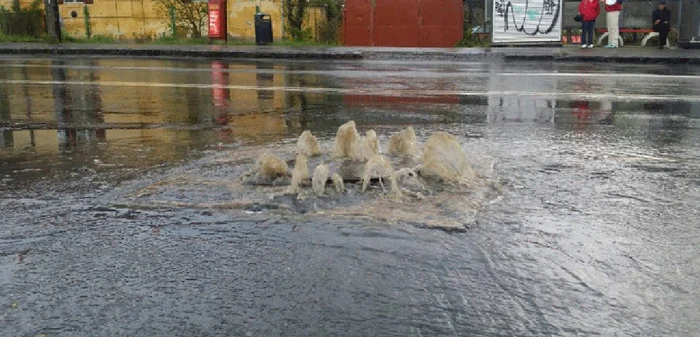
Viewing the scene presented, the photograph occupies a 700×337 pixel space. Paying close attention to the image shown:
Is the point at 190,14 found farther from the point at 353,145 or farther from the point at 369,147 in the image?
the point at 369,147

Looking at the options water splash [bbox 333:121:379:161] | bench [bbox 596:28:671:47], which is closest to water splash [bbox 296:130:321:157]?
water splash [bbox 333:121:379:161]

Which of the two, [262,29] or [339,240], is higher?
[262,29]

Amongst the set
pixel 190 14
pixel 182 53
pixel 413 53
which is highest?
pixel 190 14

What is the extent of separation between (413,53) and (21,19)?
19.4 m

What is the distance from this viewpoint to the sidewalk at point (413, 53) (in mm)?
19016

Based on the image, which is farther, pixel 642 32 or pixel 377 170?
pixel 642 32

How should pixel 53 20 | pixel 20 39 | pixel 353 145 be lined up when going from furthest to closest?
pixel 20 39, pixel 53 20, pixel 353 145

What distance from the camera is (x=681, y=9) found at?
21422 millimetres

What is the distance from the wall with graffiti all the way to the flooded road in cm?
1657

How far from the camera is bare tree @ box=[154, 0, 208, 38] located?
1174 inches

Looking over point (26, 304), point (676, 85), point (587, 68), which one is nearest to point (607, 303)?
point (26, 304)

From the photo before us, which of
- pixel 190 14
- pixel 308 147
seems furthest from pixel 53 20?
pixel 308 147

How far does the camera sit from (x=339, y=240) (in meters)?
3.29

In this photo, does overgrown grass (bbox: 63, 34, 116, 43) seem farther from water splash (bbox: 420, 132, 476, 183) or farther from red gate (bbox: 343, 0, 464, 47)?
water splash (bbox: 420, 132, 476, 183)
